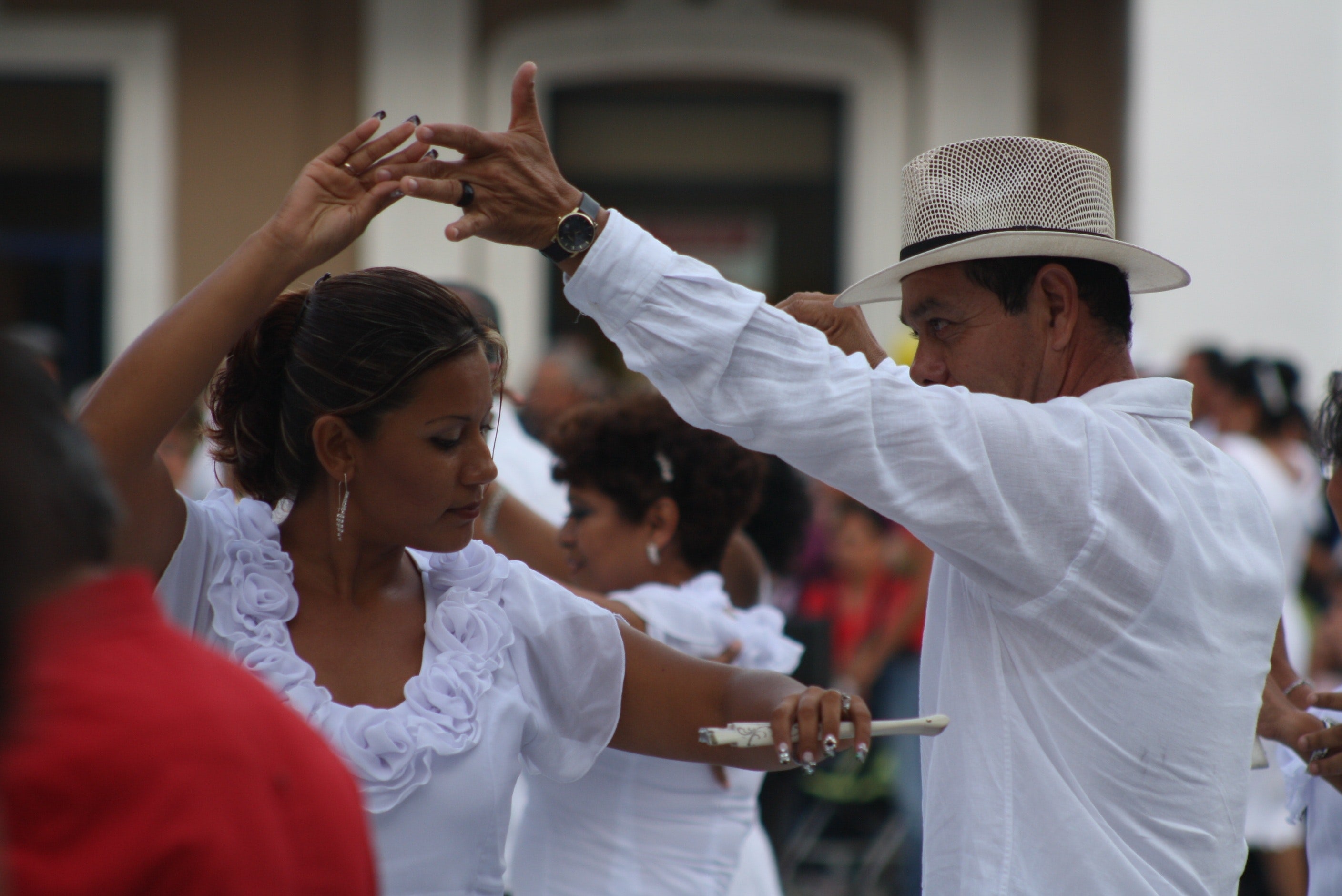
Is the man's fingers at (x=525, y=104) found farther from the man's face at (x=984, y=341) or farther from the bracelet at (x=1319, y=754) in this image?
the bracelet at (x=1319, y=754)

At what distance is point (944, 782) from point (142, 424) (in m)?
1.22

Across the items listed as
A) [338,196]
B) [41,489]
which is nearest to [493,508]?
[338,196]

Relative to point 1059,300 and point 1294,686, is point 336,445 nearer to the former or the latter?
point 1059,300

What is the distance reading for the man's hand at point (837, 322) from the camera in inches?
93.0

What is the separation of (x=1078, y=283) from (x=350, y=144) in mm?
1120

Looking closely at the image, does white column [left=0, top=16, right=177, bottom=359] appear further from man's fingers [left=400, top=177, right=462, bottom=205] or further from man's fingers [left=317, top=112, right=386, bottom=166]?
man's fingers [left=400, top=177, right=462, bottom=205]

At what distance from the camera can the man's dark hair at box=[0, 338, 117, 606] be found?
3.47 ft

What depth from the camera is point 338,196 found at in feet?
6.46

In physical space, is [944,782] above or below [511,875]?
above

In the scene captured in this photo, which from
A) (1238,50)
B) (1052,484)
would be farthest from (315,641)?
(1238,50)

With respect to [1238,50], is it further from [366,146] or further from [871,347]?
[366,146]

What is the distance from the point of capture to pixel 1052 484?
6.00 ft

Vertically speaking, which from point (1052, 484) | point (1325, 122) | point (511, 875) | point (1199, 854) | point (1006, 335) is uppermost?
point (1325, 122)

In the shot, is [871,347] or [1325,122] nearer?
[871,347]
